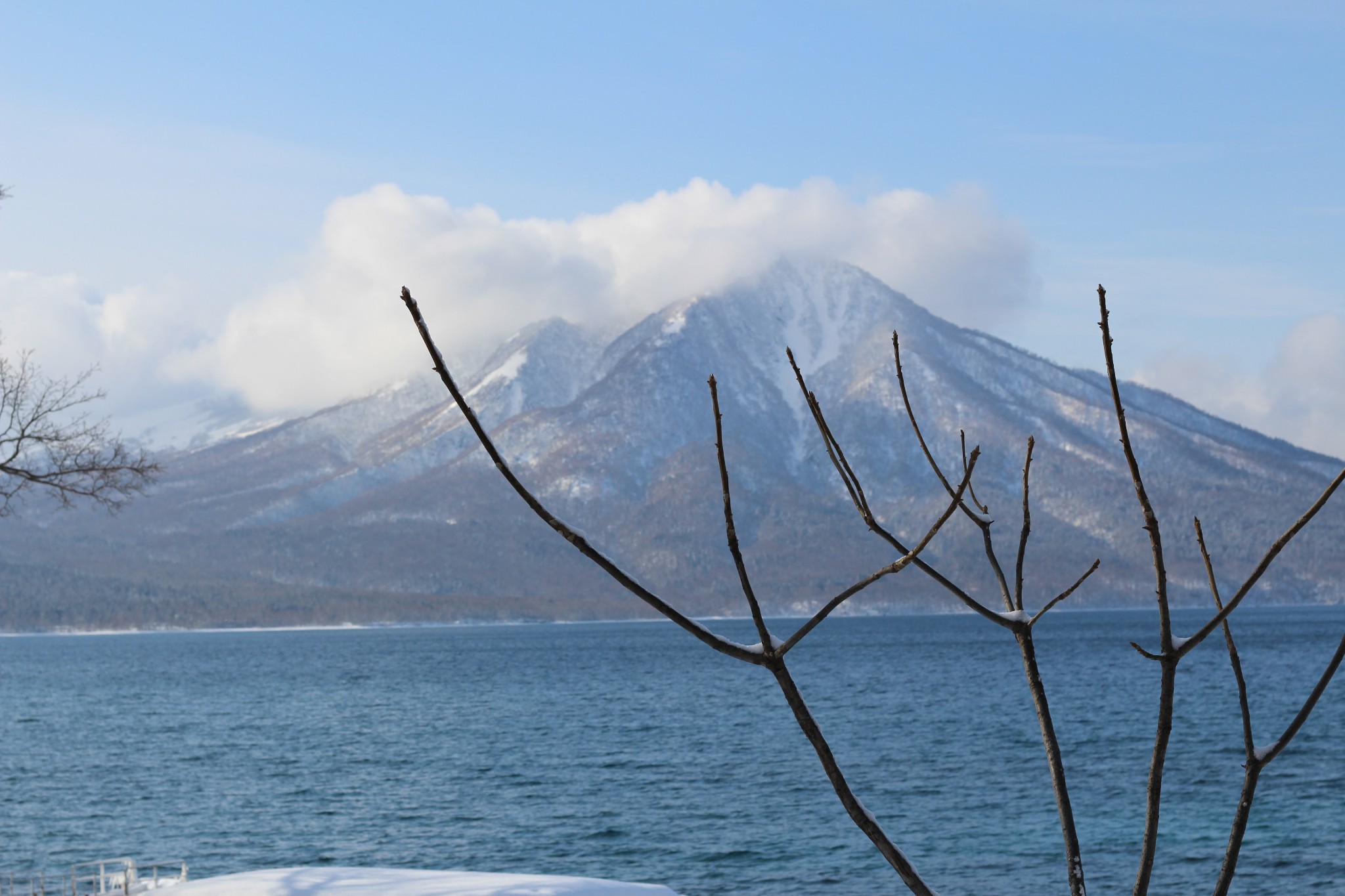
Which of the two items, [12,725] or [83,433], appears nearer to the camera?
[83,433]

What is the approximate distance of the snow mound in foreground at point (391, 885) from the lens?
1598cm

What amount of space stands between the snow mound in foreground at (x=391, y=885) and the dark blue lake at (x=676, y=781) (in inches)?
621

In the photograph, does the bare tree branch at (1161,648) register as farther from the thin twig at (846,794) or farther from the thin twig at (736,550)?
the thin twig at (736,550)

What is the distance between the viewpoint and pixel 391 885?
53.1ft

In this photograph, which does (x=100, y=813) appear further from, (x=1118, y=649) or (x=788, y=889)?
(x=1118, y=649)

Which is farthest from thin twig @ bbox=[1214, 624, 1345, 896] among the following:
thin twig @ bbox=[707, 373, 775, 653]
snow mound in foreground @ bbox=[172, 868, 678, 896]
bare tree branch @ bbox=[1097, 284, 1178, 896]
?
snow mound in foreground @ bbox=[172, 868, 678, 896]

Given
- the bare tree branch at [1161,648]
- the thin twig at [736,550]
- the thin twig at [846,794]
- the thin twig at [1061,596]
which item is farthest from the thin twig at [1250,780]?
the thin twig at [736,550]

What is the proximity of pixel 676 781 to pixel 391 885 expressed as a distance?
3779cm

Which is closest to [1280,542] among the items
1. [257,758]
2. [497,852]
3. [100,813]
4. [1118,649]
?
[497,852]

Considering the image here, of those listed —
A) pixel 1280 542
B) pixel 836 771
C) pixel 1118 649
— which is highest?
pixel 1280 542

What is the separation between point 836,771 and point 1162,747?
1.77 ft

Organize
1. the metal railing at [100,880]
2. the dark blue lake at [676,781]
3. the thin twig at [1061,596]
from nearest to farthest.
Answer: the thin twig at [1061,596] → the metal railing at [100,880] → the dark blue lake at [676,781]

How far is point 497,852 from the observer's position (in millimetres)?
38031

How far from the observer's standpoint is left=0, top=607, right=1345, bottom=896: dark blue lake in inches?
1410
